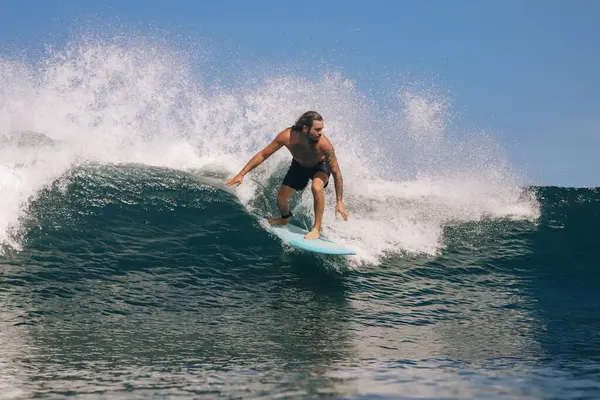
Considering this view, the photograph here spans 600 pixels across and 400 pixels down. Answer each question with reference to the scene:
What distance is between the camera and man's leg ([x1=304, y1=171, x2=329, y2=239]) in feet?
26.4

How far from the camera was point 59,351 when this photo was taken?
15.5 ft

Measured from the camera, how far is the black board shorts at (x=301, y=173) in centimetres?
830

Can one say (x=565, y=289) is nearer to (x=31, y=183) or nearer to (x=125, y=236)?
(x=125, y=236)

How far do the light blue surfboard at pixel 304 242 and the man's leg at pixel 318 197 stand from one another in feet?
0.39

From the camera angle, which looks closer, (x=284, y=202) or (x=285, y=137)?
(x=285, y=137)

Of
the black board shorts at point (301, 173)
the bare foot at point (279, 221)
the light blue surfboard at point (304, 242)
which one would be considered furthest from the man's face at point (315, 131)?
the bare foot at point (279, 221)

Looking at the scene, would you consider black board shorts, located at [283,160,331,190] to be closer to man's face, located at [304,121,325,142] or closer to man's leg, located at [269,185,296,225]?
man's leg, located at [269,185,296,225]

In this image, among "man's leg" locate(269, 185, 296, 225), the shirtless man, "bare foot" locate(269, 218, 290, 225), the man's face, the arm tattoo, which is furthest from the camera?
"bare foot" locate(269, 218, 290, 225)

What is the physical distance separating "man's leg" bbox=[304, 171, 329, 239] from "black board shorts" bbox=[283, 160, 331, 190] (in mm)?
85

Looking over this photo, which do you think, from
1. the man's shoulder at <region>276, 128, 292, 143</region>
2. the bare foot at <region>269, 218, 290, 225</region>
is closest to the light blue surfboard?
the bare foot at <region>269, 218, 290, 225</region>

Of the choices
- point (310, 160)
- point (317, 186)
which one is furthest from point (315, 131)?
point (317, 186)

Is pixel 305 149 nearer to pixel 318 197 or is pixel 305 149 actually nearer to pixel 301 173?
pixel 301 173

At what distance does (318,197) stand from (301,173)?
584 mm

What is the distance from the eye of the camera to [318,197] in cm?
804
